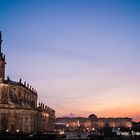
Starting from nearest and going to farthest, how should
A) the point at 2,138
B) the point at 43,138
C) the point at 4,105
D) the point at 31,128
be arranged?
the point at 2,138
the point at 43,138
the point at 4,105
the point at 31,128

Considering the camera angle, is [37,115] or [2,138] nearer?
[2,138]

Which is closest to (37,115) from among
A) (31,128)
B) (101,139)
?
(31,128)

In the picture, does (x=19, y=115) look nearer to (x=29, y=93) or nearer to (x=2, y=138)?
(x=29, y=93)

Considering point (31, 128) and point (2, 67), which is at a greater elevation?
point (2, 67)

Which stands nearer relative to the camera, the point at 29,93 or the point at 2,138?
the point at 2,138

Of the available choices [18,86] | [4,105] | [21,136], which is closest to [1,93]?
[4,105]

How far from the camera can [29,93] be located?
4540 inches

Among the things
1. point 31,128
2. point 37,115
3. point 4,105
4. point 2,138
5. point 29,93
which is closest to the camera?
point 2,138

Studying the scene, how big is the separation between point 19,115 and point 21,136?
Answer: 3067 centimetres

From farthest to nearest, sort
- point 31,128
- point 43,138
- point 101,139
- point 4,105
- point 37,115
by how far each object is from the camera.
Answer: point 37,115
point 31,128
point 4,105
point 101,139
point 43,138

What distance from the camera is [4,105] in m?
92.6

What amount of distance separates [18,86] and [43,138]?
39266 millimetres

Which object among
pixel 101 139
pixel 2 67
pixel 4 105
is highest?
pixel 2 67

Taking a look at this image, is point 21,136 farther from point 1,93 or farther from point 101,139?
point 1,93
